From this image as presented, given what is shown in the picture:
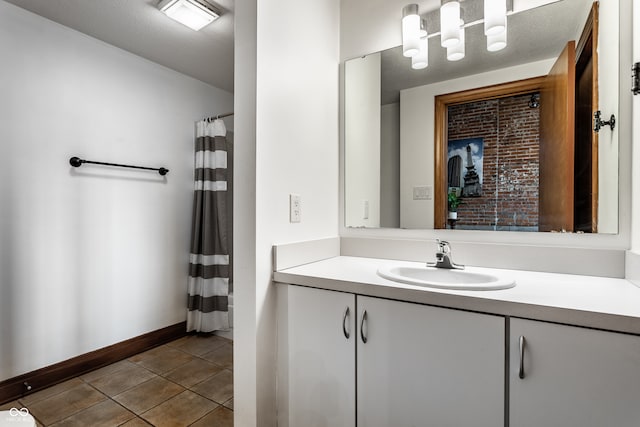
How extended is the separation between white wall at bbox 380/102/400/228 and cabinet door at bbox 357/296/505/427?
2.24ft

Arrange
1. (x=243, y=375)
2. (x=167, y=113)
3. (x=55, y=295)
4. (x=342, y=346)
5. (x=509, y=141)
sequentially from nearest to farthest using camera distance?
(x=342, y=346) < (x=243, y=375) < (x=509, y=141) < (x=55, y=295) < (x=167, y=113)

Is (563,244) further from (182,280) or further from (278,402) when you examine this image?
(182,280)

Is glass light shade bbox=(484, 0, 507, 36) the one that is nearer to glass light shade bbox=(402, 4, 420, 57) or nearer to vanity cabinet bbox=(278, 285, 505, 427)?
glass light shade bbox=(402, 4, 420, 57)

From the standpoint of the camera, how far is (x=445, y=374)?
1.01m

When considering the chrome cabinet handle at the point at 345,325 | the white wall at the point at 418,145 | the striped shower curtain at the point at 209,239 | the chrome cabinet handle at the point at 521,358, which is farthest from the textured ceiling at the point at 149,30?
the chrome cabinet handle at the point at 521,358

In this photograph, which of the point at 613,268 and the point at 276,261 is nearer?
the point at 613,268

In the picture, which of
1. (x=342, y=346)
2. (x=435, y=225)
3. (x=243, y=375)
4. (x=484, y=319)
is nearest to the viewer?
(x=484, y=319)

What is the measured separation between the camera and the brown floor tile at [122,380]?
196 centimetres

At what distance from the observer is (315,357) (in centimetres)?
127

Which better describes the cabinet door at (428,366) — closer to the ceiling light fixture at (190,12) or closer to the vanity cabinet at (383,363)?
the vanity cabinet at (383,363)

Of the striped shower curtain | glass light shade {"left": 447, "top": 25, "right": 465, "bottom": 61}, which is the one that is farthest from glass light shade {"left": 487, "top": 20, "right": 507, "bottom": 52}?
the striped shower curtain

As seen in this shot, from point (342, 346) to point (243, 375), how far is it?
17.5 inches

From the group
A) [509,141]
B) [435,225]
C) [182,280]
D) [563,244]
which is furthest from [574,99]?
[182,280]

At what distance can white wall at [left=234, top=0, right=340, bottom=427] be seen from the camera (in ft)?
4.19
